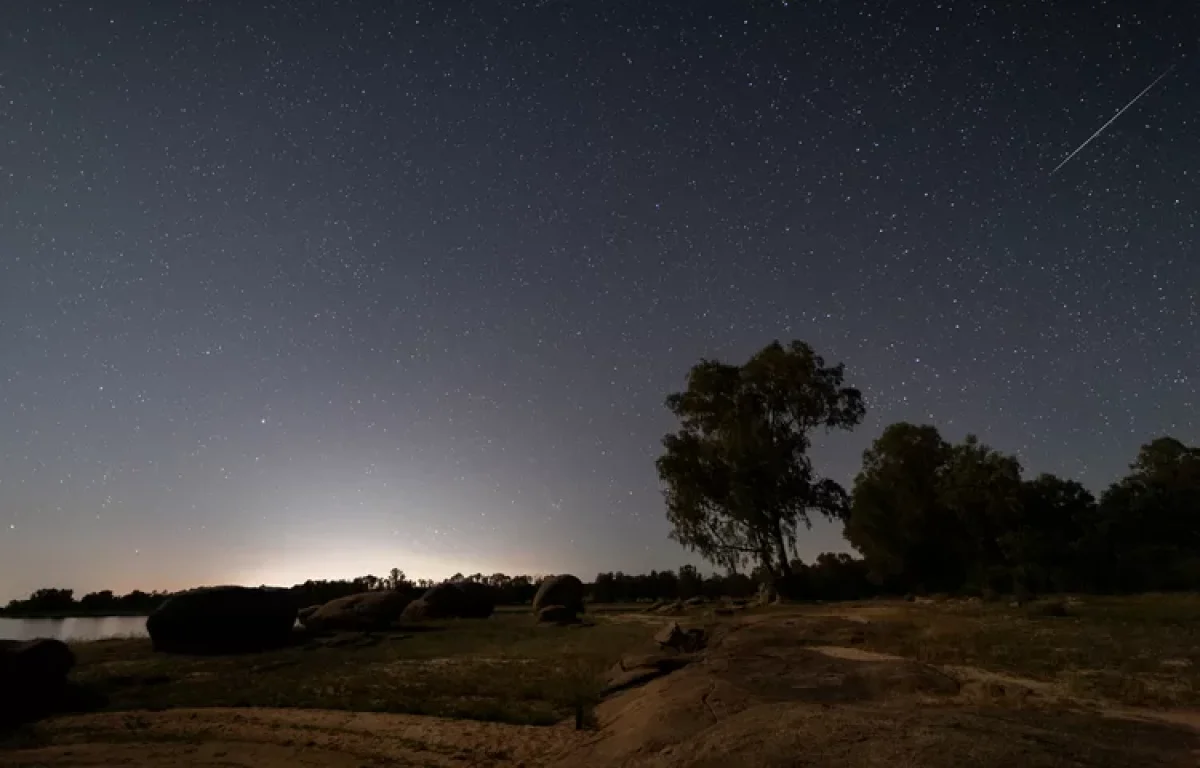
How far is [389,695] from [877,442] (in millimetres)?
53833

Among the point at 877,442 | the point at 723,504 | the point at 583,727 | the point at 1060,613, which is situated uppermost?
the point at 877,442

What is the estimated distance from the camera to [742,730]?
36.5ft

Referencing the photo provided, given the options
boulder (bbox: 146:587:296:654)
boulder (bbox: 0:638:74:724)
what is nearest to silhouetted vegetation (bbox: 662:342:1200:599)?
boulder (bbox: 146:587:296:654)

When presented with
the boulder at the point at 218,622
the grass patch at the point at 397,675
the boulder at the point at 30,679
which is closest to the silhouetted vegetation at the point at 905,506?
the grass patch at the point at 397,675

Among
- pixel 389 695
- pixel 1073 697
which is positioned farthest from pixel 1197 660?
pixel 389 695

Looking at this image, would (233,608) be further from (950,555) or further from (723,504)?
(950,555)

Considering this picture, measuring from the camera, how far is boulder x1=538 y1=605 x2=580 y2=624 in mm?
40634

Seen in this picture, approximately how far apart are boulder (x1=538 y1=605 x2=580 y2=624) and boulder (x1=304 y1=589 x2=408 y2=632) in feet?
28.8

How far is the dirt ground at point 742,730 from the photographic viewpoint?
9.14 meters

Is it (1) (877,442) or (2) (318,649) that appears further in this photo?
(1) (877,442)

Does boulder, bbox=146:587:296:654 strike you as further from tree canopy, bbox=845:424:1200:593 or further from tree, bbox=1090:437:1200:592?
tree, bbox=1090:437:1200:592

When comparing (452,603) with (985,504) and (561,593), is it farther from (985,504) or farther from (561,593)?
(985,504)

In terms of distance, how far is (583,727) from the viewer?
1452 cm

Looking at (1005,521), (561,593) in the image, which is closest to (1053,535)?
(1005,521)
